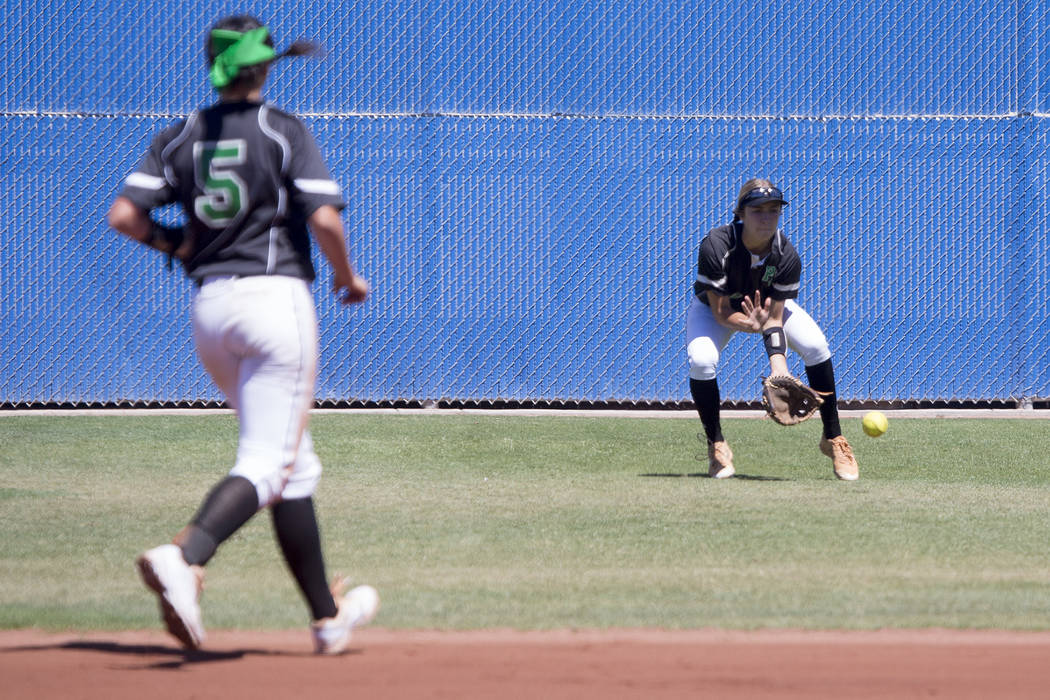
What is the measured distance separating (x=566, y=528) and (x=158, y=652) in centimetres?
253

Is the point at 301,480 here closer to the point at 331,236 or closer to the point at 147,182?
the point at 331,236

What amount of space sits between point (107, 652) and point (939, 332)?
952 centimetres

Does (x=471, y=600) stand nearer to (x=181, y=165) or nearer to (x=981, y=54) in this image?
(x=181, y=165)

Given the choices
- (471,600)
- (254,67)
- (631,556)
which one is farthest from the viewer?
(631,556)

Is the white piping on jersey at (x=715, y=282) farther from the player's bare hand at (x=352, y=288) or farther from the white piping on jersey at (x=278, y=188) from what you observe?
the white piping on jersey at (x=278, y=188)

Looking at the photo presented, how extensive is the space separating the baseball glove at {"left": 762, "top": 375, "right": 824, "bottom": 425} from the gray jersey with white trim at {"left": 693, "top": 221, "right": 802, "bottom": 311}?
509mm

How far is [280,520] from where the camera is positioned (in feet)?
12.4

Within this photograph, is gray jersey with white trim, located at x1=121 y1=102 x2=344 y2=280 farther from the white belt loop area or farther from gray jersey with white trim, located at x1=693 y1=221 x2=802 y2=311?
gray jersey with white trim, located at x1=693 y1=221 x2=802 y2=311

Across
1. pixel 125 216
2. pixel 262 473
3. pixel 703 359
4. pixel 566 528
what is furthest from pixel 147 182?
pixel 703 359

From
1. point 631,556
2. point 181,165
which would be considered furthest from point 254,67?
point 631,556

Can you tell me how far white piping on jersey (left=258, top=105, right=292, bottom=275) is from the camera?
367 centimetres

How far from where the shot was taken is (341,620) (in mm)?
3824

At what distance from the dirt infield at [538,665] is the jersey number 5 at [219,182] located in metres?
1.21

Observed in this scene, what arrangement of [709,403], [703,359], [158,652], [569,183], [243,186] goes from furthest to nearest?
[569,183] → [709,403] → [703,359] → [158,652] → [243,186]
